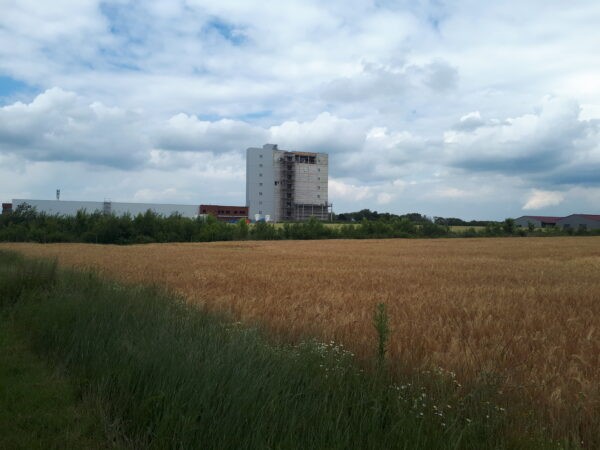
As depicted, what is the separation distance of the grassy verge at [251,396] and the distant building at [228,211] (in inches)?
3549

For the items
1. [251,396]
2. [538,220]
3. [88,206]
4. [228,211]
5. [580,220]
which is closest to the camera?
[251,396]

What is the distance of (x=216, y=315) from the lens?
270 inches

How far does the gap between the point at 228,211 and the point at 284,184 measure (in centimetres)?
1279

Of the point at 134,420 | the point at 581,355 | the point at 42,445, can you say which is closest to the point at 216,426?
the point at 134,420

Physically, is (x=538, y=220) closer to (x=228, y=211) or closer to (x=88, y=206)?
(x=228, y=211)

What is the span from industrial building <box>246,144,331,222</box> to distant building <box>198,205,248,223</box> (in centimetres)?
168

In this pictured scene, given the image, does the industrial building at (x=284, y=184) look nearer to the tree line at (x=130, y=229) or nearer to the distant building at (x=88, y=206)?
the distant building at (x=88, y=206)

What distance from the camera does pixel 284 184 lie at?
321 ft

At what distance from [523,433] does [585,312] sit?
6116 mm

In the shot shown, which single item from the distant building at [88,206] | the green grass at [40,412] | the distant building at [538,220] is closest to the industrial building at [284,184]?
the distant building at [88,206]

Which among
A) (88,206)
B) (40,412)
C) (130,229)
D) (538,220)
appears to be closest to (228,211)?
(88,206)

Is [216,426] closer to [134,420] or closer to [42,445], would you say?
[134,420]

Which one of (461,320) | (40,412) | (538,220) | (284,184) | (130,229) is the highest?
(284,184)

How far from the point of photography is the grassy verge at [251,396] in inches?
124
